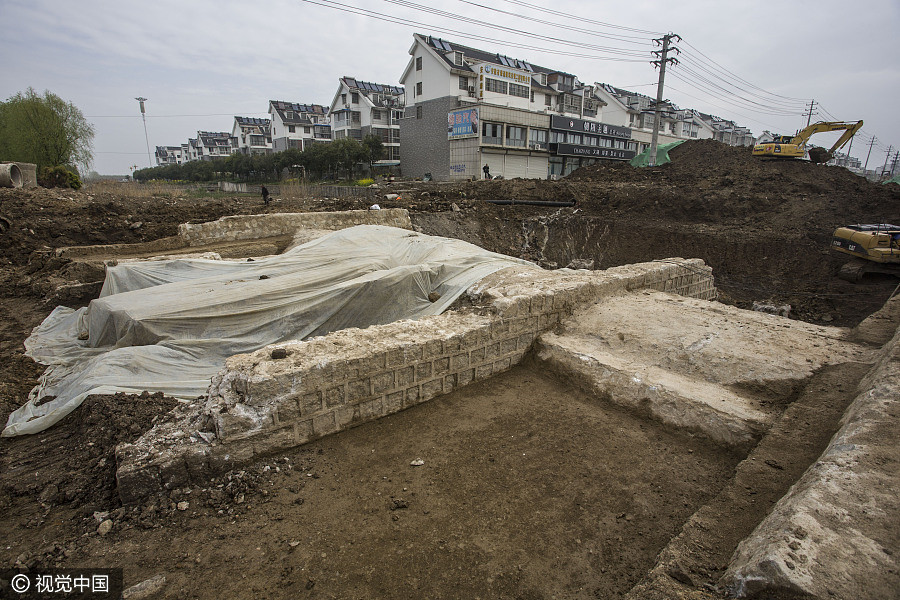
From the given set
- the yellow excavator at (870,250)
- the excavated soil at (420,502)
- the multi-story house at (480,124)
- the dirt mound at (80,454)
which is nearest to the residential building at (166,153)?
the multi-story house at (480,124)

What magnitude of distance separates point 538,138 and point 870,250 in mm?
24007

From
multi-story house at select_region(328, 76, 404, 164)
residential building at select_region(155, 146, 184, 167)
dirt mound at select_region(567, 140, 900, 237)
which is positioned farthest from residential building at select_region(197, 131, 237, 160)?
dirt mound at select_region(567, 140, 900, 237)

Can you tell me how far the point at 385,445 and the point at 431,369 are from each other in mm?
943

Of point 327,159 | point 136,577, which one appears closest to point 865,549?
point 136,577

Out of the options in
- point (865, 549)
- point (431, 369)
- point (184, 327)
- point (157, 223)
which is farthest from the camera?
point (157, 223)

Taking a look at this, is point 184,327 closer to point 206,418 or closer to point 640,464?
point 206,418

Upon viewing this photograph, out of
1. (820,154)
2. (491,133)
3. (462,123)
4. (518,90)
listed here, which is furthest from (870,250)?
(518,90)

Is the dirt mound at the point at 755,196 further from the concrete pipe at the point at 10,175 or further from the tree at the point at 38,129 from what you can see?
the tree at the point at 38,129

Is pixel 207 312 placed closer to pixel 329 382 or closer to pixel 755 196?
pixel 329 382

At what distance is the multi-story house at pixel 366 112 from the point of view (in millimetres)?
42500

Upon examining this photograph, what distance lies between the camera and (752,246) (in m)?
13.5

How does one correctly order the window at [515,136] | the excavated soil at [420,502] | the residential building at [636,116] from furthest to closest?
the residential building at [636,116] < the window at [515,136] < the excavated soil at [420,502]

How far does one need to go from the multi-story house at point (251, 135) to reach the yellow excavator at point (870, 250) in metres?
65.0

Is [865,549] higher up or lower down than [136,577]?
higher up
